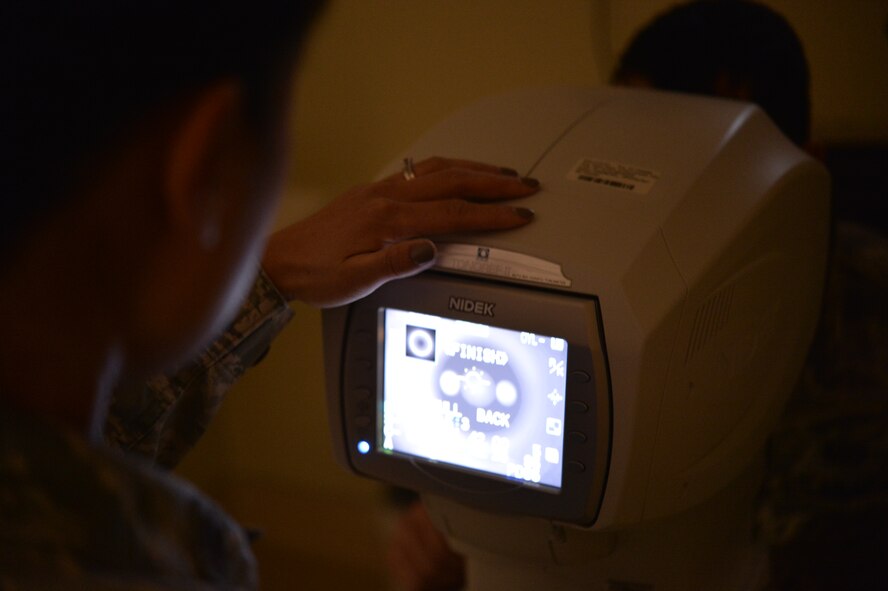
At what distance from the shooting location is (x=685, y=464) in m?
0.73

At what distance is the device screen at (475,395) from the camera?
71 cm

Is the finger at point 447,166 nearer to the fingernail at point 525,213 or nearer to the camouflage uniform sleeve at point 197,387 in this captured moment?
the fingernail at point 525,213

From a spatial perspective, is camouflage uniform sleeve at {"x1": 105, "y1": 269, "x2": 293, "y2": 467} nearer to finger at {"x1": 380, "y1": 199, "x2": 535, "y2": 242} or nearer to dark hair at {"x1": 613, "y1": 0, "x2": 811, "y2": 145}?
finger at {"x1": 380, "y1": 199, "x2": 535, "y2": 242}

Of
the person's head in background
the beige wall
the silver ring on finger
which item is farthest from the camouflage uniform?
the beige wall

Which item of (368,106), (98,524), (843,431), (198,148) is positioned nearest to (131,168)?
(198,148)

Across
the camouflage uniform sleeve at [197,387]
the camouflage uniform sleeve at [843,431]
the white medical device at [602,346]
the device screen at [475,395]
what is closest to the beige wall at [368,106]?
the camouflage uniform sleeve at [843,431]

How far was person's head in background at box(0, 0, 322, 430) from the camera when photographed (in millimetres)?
366

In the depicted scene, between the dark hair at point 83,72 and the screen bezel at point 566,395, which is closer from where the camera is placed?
the dark hair at point 83,72

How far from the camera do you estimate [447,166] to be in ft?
2.64

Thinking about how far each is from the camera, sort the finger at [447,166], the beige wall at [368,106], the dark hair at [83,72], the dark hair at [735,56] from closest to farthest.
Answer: the dark hair at [83,72] → the finger at [447,166] → the dark hair at [735,56] → the beige wall at [368,106]

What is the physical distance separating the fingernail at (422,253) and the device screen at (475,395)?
0.15 ft

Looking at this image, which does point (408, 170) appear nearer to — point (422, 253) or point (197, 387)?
point (422, 253)

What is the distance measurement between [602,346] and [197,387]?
36 centimetres

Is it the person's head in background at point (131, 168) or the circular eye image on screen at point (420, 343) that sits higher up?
the person's head in background at point (131, 168)
